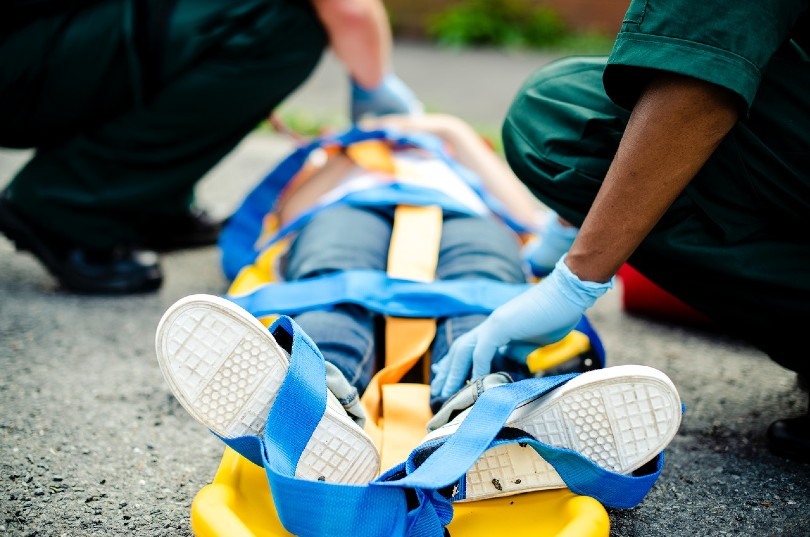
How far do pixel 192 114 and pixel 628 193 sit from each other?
119 centimetres

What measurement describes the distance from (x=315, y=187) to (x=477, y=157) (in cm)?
41

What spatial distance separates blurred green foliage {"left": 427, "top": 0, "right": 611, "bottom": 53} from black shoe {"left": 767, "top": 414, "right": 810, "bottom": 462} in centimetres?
488

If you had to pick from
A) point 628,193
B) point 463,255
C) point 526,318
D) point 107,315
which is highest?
point 628,193

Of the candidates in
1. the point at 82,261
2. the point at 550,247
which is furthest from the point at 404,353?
the point at 82,261

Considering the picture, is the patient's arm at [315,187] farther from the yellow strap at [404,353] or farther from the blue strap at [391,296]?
the blue strap at [391,296]

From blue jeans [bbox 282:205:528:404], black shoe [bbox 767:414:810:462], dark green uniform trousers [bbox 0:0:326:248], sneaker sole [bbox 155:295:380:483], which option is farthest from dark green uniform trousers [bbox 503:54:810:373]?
dark green uniform trousers [bbox 0:0:326:248]

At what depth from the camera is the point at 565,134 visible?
1243mm

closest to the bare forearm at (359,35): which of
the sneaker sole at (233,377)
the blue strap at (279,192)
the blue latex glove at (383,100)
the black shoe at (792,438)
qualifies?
the blue latex glove at (383,100)

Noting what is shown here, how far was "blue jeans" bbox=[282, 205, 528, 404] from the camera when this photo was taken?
3.92ft

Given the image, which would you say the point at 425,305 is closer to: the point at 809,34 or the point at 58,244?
the point at 809,34

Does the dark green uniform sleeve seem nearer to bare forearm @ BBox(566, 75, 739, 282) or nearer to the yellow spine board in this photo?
bare forearm @ BBox(566, 75, 739, 282)

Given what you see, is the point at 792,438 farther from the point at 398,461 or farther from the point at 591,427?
the point at 398,461

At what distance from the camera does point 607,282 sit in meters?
1.06

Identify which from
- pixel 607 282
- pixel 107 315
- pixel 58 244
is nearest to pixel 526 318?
pixel 607 282
